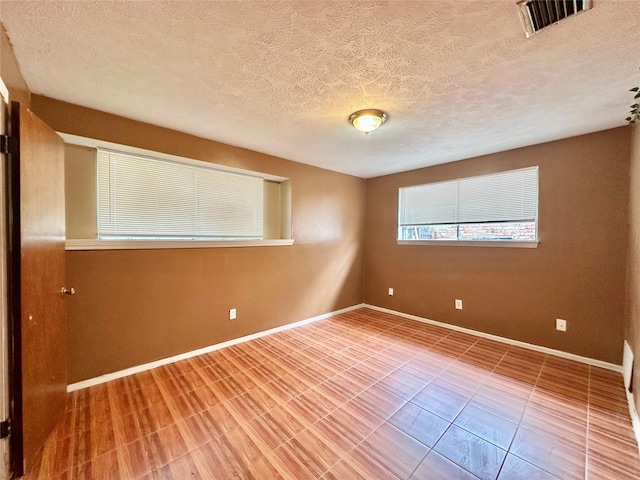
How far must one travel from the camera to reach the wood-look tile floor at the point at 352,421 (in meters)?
1.45

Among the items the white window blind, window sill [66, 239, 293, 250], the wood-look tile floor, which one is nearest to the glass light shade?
the white window blind

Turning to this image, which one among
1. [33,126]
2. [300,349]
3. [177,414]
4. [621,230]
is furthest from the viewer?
A: [300,349]

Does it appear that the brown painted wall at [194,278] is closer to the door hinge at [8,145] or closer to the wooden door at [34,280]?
the wooden door at [34,280]

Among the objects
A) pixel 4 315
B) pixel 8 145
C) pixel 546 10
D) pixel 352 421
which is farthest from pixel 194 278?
pixel 546 10

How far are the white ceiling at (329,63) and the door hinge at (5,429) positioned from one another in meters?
2.04

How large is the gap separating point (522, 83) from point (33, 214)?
3.22 m

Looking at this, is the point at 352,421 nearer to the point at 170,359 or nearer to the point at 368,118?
the point at 170,359

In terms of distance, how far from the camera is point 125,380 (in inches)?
90.5

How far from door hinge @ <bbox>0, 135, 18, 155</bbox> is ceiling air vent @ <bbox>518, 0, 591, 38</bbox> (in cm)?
260

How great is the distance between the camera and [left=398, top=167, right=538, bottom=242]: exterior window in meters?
3.03

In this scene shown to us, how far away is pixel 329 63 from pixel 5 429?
2.69m

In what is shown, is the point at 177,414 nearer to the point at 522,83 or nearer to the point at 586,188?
the point at 522,83

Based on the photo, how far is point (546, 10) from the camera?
1.18 m

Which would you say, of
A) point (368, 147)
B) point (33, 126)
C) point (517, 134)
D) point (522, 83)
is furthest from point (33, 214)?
point (517, 134)
